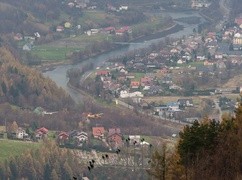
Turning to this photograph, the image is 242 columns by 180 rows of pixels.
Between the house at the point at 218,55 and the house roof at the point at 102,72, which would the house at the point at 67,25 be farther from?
the house roof at the point at 102,72

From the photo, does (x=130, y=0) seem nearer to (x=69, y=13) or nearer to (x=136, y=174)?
(x=69, y=13)

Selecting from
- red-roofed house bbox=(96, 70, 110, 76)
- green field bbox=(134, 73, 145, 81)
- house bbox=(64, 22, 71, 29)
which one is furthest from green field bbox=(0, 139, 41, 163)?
house bbox=(64, 22, 71, 29)

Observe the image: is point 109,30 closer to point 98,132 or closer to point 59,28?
point 59,28

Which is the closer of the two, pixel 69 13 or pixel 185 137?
pixel 185 137

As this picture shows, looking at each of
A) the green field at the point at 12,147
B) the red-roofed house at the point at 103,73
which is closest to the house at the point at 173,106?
the red-roofed house at the point at 103,73

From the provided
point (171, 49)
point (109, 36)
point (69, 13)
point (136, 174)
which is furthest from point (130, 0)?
point (136, 174)
